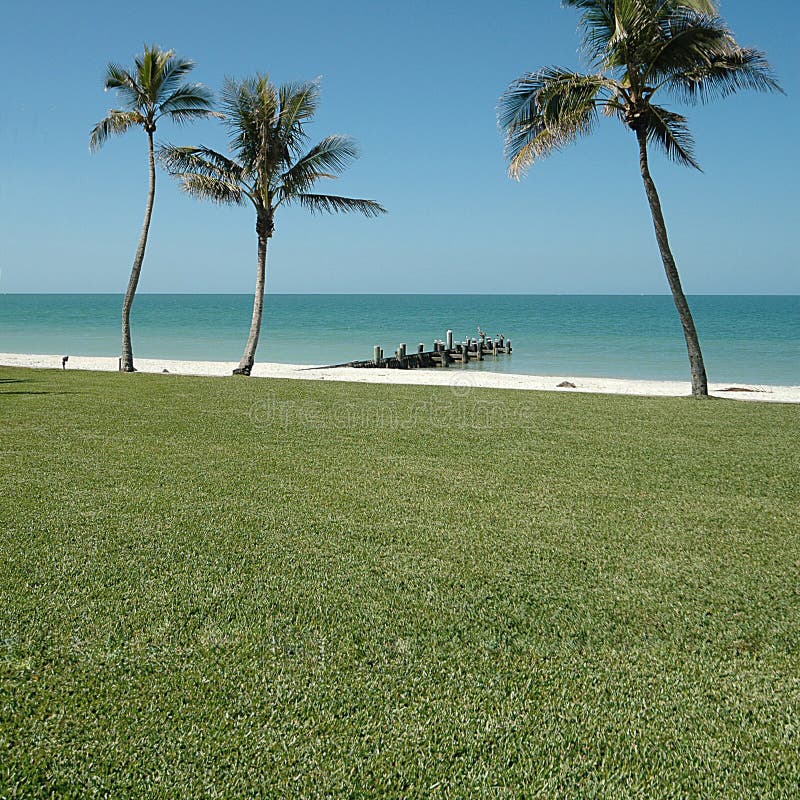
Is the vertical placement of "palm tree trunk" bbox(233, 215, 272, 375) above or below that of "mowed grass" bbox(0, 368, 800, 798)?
above

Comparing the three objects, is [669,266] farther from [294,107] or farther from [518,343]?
[518,343]

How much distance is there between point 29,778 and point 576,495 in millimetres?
3585

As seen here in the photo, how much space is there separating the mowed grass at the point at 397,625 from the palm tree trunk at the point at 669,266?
634cm

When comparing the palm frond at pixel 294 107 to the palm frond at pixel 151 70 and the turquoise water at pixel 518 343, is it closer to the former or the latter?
the palm frond at pixel 151 70

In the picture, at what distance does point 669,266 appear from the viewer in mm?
11977

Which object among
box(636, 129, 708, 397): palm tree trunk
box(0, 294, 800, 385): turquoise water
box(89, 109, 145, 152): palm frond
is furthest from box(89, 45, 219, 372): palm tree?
box(0, 294, 800, 385): turquoise water

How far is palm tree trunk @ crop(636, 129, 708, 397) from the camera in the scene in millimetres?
11688

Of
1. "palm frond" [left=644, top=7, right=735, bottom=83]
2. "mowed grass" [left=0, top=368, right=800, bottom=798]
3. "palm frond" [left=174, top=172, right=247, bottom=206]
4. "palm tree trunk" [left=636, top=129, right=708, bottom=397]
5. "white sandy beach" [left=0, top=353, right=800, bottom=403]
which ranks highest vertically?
"palm frond" [left=644, top=7, right=735, bottom=83]

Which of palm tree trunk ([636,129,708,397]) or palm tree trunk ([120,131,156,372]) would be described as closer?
palm tree trunk ([636,129,708,397])

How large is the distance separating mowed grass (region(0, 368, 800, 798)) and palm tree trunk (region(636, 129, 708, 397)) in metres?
6.34

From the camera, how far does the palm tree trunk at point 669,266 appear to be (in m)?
11.7

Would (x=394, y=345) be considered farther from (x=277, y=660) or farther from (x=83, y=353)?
(x=277, y=660)

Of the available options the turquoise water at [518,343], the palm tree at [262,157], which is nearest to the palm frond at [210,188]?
the palm tree at [262,157]

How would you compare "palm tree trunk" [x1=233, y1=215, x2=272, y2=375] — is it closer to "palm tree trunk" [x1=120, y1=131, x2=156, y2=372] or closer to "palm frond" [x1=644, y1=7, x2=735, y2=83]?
"palm tree trunk" [x1=120, y1=131, x2=156, y2=372]
